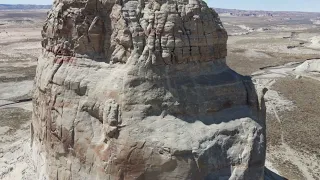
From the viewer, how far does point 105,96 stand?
1241 cm

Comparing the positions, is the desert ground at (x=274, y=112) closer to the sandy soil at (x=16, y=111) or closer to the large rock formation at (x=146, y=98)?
the sandy soil at (x=16, y=111)

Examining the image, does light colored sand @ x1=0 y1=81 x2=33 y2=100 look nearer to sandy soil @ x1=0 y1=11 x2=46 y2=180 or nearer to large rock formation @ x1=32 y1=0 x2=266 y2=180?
sandy soil @ x1=0 y1=11 x2=46 y2=180

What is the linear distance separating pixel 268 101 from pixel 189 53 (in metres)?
26.0

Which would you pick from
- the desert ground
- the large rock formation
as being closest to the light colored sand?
Result: the desert ground

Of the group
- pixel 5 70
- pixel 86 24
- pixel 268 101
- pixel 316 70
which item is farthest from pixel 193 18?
pixel 5 70

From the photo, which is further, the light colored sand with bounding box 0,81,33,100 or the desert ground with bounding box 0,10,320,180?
the light colored sand with bounding box 0,81,33,100

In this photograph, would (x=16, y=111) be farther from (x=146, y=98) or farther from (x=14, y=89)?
(x=146, y=98)

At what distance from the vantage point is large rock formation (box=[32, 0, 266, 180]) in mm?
11945

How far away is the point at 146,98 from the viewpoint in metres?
12.1

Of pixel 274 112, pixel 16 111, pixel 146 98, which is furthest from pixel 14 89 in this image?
pixel 146 98

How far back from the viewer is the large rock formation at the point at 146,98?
39.2ft

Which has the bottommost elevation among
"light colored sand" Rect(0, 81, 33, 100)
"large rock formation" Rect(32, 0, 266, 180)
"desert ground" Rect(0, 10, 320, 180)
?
"light colored sand" Rect(0, 81, 33, 100)

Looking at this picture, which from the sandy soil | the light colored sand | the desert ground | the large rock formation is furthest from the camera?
the light colored sand

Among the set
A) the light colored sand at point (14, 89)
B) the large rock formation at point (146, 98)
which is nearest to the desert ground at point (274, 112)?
the light colored sand at point (14, 89)
